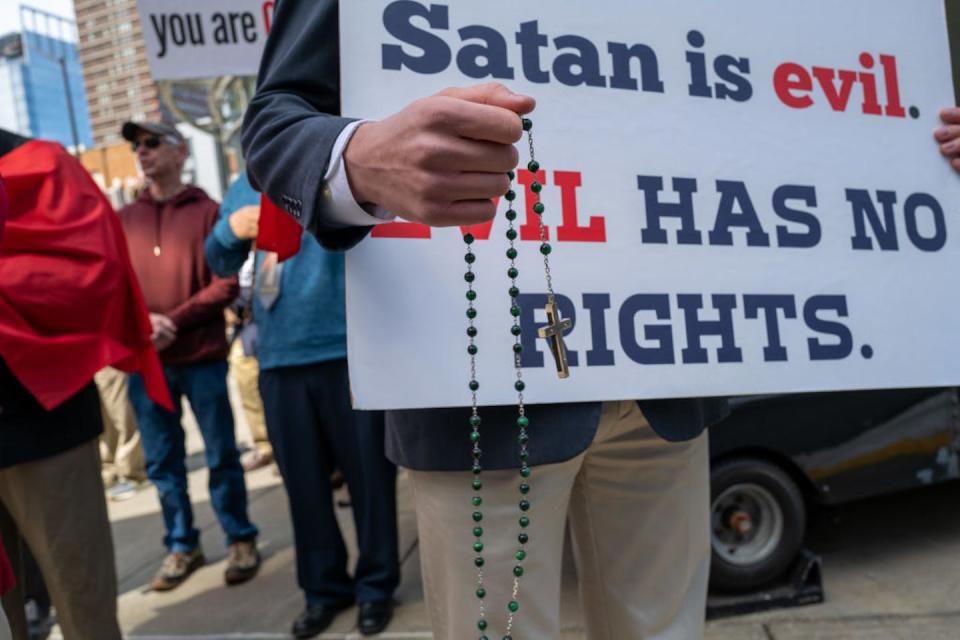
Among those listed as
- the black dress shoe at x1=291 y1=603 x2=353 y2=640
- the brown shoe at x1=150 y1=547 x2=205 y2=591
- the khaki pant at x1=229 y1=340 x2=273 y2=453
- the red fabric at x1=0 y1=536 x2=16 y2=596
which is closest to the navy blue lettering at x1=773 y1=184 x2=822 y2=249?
the red fabric at x1=0 y1=536 x2=16 y2=596

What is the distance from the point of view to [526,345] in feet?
3.52

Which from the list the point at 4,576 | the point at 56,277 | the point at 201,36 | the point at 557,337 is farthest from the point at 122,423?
the point at 557,337

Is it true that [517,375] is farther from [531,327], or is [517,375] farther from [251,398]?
[251,398]

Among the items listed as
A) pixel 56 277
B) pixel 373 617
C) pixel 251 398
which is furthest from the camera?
pixel 251 398

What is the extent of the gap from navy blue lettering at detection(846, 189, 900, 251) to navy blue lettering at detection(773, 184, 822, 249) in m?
0.07

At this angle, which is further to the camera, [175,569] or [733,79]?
[175,569]

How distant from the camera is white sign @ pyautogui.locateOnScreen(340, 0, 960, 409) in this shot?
41.0 inches

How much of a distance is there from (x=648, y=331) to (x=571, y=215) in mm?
211

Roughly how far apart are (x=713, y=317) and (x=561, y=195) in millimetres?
307

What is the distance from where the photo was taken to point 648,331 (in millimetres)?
1128

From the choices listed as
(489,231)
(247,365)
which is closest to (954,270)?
(489,231)

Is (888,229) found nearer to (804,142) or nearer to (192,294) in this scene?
(804,142)

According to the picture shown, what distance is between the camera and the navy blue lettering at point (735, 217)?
3.86 feet

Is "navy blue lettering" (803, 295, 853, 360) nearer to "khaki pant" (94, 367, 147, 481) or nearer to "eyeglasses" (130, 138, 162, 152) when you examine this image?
"eyeglasses" (130, 138, 162, 152)
